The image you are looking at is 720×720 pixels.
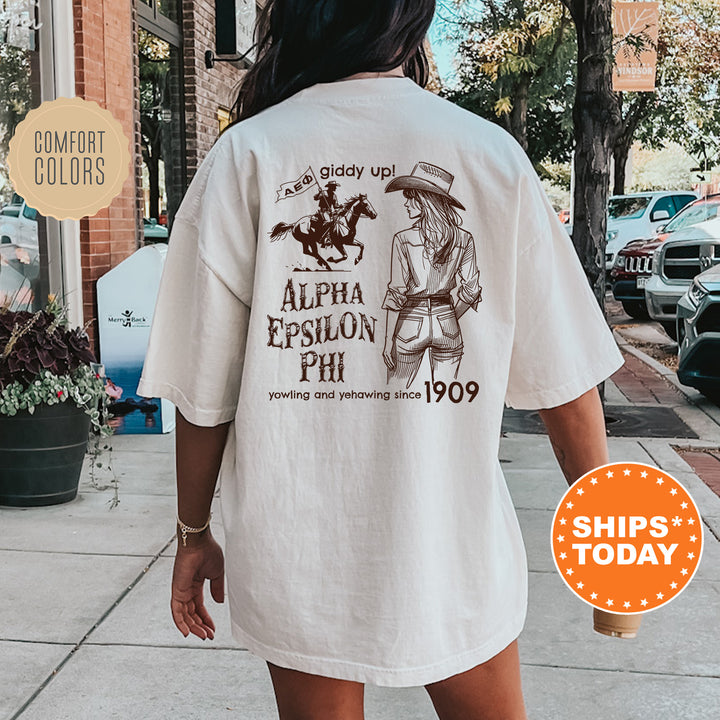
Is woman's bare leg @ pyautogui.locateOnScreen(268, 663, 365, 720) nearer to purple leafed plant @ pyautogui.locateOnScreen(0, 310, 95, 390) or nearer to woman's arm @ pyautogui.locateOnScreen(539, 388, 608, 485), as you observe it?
woman's arm @ pyautogui.locateOnScreen(539, 388, 608, 485)

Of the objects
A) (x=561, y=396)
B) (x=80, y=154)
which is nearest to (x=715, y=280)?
(x=80, y=154)

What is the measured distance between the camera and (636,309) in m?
17.3

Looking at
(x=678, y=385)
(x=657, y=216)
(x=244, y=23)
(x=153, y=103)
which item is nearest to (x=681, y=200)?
(x=657, y=216)

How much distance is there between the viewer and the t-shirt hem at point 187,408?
1678mm

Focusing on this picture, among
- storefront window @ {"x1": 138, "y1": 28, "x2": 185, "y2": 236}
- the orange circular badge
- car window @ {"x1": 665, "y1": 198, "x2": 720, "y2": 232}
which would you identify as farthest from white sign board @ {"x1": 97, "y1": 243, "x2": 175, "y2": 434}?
car window @ {"x1": 665, "y1": 198, "x2": 720, "y2": 232}

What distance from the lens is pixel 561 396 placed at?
1.65 m

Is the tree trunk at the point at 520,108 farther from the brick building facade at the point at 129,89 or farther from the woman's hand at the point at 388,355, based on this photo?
the woman's hand at the point at 388,355

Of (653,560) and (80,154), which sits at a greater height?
(80,154)

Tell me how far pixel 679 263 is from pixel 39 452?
9147 mm

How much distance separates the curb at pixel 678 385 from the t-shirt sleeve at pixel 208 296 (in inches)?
280

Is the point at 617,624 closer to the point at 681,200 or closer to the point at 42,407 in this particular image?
the point at 42,407

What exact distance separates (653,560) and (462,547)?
0.76 meters

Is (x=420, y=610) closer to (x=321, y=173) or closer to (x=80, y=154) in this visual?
(x=321, y=173)

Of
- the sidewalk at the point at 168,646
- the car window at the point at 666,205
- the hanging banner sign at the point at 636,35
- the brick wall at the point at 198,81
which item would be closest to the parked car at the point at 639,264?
the hanging banner sign at the point at 636,35
